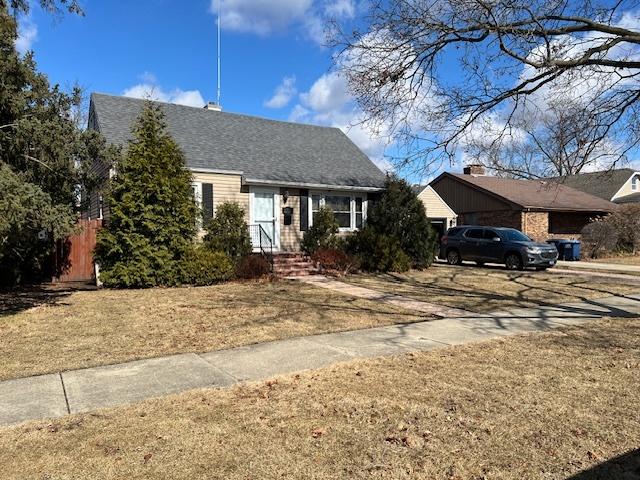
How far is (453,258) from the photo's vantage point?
22.9 meters

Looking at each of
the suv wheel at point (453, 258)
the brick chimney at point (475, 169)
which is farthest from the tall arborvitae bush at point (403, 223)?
the brick chimney at point (475, 169)

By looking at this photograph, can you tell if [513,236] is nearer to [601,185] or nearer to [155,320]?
[155,320]

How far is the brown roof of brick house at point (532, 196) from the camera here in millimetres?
30859

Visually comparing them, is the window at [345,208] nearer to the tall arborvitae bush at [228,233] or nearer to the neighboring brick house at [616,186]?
the tall arborvitae bush at [228,233]

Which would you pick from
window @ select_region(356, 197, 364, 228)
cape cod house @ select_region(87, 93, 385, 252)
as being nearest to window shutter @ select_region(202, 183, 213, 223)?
cape cod house @ select_region(87, 93, 385, 252)

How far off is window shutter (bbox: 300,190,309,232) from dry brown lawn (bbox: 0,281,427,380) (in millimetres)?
5910

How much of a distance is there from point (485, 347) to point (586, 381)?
5.57ft

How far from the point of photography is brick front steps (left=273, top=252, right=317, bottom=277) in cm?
1600

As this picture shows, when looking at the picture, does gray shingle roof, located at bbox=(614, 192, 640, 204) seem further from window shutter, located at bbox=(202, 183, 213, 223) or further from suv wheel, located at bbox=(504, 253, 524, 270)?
window shutter, located at bbox=(202, 183, 213, 223)

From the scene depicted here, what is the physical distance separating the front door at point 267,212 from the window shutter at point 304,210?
0.99 m

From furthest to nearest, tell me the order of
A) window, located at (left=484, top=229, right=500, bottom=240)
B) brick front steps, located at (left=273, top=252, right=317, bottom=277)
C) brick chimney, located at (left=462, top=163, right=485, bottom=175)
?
1. brick chimney, located at (left=462, top=163, right=485, bottom=175)
2. window, located at (left=484, top=229, right=500, bottom=240)
3. brick front steps, located at (left=273, top=252, right=317, bottom=277)

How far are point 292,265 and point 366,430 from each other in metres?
12.4

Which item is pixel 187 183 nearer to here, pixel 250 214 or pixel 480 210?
pixel 250 214

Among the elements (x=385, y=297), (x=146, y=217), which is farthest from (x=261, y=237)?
(x=385, y=297)
